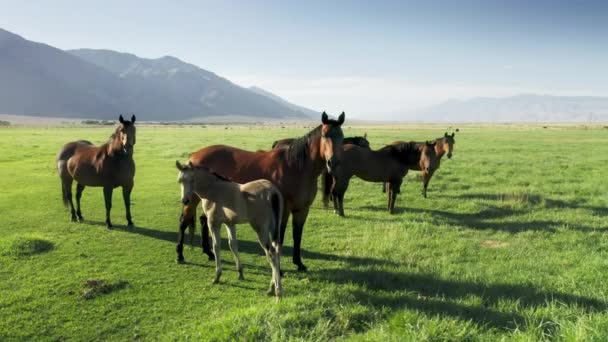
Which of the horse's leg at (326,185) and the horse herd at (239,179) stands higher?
the horse herd at (239,179)

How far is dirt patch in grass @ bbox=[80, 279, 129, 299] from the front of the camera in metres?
5.89

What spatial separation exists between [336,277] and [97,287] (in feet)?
13.4

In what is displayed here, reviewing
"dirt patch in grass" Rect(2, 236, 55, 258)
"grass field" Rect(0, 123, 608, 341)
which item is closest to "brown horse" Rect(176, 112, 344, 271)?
"grass field" Rect(0, 123, 608, 341)

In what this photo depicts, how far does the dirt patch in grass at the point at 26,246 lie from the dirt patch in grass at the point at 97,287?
2.45 meters

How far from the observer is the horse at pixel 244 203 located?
18.9 ft

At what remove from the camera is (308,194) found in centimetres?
686

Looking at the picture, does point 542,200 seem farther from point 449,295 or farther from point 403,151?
point 449,295

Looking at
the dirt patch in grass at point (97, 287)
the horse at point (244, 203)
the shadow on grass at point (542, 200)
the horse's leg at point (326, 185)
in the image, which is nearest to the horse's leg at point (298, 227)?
the horse at point (244, 203)

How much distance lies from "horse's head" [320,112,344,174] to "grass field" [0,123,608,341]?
84.2 inches

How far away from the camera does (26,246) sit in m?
7.77

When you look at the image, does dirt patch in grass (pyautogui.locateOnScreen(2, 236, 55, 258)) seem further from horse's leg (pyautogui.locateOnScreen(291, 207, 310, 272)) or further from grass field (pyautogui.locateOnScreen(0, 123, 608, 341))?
horse's leg (pyautogui.locateOnScreen(291, 207, 310, 272))

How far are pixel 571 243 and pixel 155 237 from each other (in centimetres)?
1002

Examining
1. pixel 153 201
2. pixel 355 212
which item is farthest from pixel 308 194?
pixel 153 201

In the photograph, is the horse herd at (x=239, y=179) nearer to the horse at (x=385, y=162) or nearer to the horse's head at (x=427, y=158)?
the horse at (x=385, y=162)
